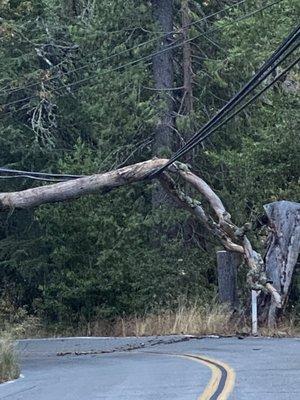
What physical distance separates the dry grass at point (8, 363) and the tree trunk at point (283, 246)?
9.07m

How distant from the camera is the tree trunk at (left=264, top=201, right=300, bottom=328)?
23984 millimetres

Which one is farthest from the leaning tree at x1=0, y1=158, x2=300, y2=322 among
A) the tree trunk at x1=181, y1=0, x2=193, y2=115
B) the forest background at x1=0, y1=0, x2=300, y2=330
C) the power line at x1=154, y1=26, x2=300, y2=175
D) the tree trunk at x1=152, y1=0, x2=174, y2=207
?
the tree trunk at x1=181, y1=0, x2=193, y2=115

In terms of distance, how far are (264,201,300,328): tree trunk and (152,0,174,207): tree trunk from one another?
24.4ft

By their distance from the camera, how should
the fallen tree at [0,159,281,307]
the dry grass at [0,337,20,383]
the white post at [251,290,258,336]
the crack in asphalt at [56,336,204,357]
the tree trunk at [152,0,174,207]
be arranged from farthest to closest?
the tree trunk at [152,0,174,207] < the white post at [251,290,258,336] < the fallen tree at [0,159,281,307] < the crack in asphalt at [56,336,204,357] < the dry grass at [0,337,20,383]

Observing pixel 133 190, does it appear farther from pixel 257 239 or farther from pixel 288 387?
pixel 288 387

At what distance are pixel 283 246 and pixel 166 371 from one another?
967 cm

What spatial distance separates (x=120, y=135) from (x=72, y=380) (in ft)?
59.8

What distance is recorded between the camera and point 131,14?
3148 cm

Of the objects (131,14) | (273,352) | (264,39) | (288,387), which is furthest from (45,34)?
(288,387)

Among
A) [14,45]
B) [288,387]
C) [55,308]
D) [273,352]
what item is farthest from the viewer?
[14,45]

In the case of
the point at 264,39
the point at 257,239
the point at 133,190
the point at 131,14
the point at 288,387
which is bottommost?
the point at 288,387

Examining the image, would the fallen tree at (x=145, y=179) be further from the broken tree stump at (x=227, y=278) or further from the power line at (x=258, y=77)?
the broken tree stump at (x=227, y=278)

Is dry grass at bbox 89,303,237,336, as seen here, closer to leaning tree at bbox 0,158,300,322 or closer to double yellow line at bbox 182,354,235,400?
leaning tree at bbox 0,158,300,322

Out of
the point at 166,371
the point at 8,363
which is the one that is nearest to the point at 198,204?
the point at 8,363
